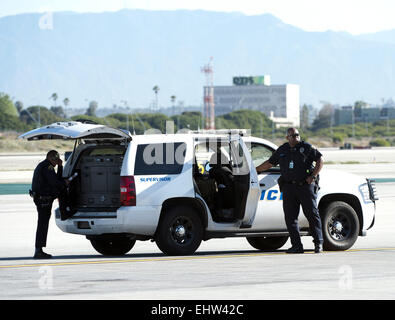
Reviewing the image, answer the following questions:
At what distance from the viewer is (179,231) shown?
48.3 ft

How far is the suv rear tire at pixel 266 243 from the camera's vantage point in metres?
16.3

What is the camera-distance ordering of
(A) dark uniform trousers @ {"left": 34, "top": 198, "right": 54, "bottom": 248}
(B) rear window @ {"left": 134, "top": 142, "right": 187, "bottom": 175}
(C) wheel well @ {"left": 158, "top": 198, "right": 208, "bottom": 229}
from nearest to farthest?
(B) rear window @ {"left": 134, "top": 142, "right": 187, "bottom": 175}, (C) wheel well @ {"left": 158, "top": 198, "right": 208, "bottom": 229}, (A) dark uniform trousers @ {"left": 34, "top": 198, "right": 54, "bottom": 248}

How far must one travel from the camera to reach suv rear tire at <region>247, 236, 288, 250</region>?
1628 cm

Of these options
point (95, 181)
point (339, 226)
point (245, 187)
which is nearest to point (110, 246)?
point (95, 181)

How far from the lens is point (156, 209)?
14523 millimetres

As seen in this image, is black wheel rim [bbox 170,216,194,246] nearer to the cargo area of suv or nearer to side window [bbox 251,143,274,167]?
the cargo area of suv

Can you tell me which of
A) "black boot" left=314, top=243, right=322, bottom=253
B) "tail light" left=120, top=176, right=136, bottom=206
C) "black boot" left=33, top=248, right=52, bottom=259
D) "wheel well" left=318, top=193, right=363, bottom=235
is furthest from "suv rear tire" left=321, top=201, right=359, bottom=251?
"black boot" left=33, top=248, right=52, bottom=259

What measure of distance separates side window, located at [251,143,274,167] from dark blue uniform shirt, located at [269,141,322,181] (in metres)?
0.64

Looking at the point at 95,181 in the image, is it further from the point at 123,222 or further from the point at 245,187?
the point at 245,187

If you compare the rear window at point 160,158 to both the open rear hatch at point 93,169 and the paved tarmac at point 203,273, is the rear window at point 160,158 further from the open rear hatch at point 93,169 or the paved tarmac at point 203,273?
the paved tarmac at point 203,273

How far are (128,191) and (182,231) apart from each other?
1055mm
